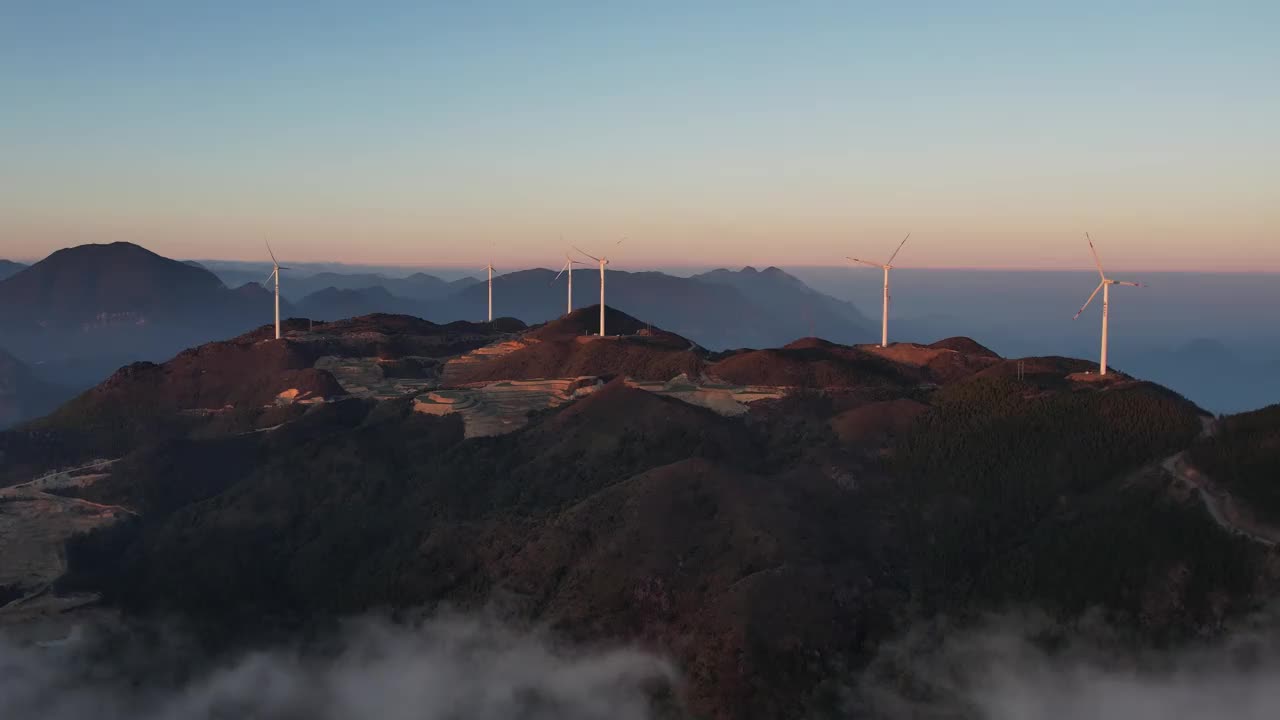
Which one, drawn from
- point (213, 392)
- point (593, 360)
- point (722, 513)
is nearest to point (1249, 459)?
point (722, 513)

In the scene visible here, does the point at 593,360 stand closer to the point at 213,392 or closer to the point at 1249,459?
the point at 213,392

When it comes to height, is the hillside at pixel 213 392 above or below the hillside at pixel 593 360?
below

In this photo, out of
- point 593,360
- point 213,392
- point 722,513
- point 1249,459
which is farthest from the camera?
point 213,392

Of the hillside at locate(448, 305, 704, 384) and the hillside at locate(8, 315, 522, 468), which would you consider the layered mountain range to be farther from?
the hillside at locate(8, 315, 522, 468)

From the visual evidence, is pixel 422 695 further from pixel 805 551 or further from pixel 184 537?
pixel 184 537

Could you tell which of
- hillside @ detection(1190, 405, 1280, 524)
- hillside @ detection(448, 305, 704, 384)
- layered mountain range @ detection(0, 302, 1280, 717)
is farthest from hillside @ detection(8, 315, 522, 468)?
hillside @ detection(1190, 405, 1280, 524)

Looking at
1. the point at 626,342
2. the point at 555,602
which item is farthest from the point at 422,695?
the point at 626,342

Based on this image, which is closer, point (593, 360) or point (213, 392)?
point (593, 360)

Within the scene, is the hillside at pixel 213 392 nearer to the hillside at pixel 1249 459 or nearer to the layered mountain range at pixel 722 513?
the layered mountain range at pixel 722 513

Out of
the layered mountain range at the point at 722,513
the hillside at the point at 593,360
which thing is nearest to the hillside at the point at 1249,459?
the layered mountain range at the point at 722,513
